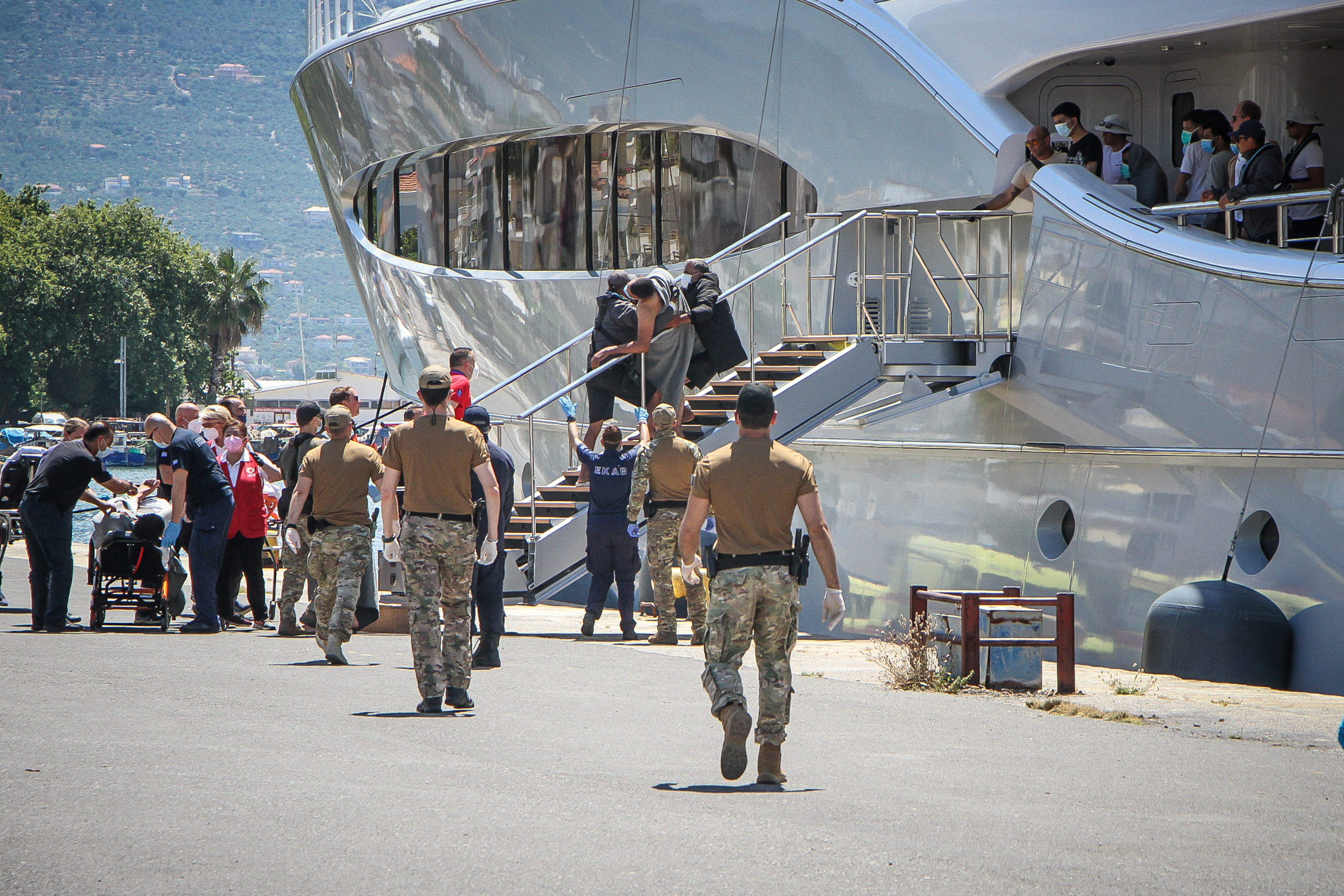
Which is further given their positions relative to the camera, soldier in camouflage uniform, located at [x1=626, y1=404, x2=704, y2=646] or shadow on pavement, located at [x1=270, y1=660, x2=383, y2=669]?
soldier in camouflage uniform, located at [x1=626, y1=404, x2=704, y2=646]

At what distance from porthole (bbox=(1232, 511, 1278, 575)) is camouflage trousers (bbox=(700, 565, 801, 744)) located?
19.1 feet

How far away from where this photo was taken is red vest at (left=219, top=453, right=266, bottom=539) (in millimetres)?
11977

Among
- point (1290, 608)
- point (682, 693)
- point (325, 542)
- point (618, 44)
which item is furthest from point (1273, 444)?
point (618, 44)

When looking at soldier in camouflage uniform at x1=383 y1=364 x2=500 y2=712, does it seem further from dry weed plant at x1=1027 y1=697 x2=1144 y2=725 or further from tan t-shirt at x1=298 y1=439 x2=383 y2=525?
dry weed plant at x1=1027 y1=697 x2=1144 y2=725

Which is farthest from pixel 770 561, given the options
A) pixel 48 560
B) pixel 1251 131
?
pixel 1251 131

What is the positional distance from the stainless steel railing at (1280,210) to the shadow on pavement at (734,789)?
6.36m

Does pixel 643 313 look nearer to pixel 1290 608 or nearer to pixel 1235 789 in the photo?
pixel 1290 608

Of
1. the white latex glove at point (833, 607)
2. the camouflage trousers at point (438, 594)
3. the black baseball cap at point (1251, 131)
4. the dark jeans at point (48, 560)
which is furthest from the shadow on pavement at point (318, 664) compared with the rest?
the black baseball cap at point (1251, 131)

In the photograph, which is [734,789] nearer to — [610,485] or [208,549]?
[610,485]

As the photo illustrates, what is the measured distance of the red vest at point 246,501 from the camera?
39.3ft

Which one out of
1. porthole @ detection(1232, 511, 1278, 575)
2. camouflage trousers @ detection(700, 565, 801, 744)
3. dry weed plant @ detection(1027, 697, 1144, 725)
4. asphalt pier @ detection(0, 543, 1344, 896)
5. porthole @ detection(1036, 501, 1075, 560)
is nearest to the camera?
asphalt pier @ detection(0, 543, 1344, 896)

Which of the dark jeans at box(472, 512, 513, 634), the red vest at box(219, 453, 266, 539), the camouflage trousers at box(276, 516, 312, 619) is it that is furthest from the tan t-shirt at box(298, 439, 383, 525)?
the red vest at box(219, 453, 266, 539)

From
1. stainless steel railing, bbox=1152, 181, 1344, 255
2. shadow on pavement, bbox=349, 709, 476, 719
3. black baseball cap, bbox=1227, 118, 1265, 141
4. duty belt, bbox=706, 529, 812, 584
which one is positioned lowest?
shadow on pavement, bbox=349, 709, 476, 719

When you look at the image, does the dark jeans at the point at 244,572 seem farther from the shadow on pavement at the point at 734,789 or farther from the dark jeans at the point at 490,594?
the shadow on pavement at the point at 734,789
